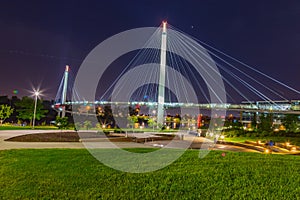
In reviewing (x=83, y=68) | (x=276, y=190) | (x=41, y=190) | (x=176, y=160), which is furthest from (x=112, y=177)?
(x=83, y=68)

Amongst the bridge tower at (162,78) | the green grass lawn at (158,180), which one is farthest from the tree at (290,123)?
the green grass lawn at (158,180)

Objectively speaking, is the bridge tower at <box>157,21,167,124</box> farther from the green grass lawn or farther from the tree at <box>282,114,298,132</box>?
the green grass lawn

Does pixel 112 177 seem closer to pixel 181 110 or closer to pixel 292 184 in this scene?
pixel 292 184

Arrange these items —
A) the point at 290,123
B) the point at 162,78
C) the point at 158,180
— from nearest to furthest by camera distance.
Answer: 1. the point at 158,180
2. the point at 162,78
3. the point at 290,123

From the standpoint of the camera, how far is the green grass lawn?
4.04 m

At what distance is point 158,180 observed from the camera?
4.52m

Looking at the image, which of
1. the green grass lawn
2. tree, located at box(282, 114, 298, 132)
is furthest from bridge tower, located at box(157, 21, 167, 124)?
the green grass lawn

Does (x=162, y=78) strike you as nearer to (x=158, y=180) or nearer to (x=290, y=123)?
(x=290, y=123)

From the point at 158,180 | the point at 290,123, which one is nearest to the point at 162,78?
the point at 290,123

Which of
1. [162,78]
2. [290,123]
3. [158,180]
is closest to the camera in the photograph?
[158,180]

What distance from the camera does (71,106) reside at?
37781mm

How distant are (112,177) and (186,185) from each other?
122 cm

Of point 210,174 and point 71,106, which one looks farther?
point 71,106

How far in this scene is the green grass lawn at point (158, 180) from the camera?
4.04 meters
